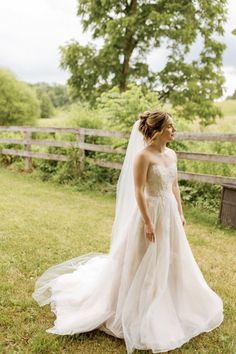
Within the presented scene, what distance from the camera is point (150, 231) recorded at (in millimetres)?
3037

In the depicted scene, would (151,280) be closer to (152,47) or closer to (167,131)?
(167,131)

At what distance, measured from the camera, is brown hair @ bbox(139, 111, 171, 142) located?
3000 mm

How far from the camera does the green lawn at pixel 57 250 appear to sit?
3.00 meters

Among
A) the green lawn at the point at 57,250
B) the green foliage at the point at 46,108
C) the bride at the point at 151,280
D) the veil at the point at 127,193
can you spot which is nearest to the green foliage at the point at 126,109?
the green lawn at the point at 57,250

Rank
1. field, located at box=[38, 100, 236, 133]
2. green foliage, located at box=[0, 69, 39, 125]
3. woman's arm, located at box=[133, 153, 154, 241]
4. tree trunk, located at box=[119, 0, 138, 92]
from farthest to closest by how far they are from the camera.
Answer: green foliage, located at box=[0, 69, 39, 125] → tree trunk, located at box=[119, 0, 138, 92] → field, located at box=[38, 100, 236, 133] → woman's arm, located at box=[133, 153, 154, 241]

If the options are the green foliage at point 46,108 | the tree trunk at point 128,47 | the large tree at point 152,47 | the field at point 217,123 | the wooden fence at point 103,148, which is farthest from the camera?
the green foliage at point 46,108

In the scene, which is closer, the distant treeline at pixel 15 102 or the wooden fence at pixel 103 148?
the wooden fence at pixel 103 148

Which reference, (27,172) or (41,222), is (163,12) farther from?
(41,222)

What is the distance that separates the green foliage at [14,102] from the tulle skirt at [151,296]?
23504mm

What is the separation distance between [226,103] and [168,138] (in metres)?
43.1

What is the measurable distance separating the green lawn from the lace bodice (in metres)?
1.32

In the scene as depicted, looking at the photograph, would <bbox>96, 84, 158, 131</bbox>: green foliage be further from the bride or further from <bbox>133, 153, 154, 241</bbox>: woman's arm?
<bbox>133, 153, 154, 241</bbox>: woman's arm

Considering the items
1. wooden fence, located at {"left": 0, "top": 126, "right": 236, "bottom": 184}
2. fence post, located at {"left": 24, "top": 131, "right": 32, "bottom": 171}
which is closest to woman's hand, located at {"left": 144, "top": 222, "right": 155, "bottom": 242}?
wooden fence, located at {"left": 0, "top": 126, "right": 236, "bottom": 184}

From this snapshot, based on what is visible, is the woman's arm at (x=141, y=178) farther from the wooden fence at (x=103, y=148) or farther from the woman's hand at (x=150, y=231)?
the wooden fence at (x=103, y=148)
